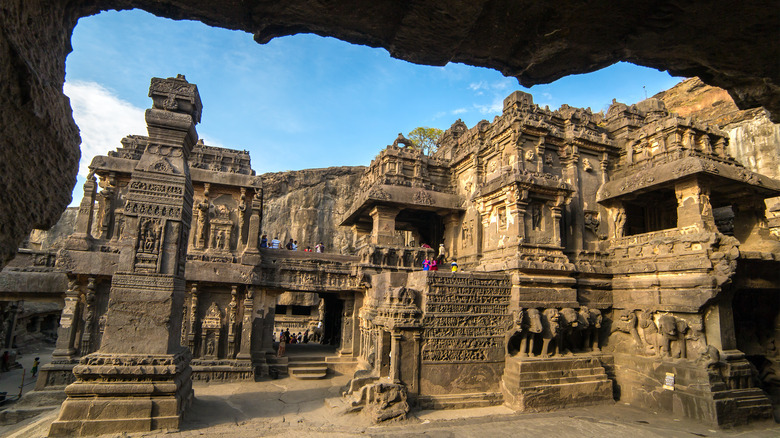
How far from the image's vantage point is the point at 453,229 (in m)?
16.2

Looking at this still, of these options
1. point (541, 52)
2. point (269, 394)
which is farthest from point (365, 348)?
point (541, 52)

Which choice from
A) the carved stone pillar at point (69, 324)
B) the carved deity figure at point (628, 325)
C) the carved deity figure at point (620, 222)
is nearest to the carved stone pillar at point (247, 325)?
the carved stone pillar at point (69, 324)

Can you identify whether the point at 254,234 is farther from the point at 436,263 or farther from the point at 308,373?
the point at 436,263

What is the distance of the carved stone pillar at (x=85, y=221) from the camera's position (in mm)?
12252

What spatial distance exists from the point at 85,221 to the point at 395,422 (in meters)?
11.4

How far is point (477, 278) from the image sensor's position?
1077cm

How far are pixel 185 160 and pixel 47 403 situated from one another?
29.0ft

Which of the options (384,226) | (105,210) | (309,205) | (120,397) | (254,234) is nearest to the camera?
(120,397)

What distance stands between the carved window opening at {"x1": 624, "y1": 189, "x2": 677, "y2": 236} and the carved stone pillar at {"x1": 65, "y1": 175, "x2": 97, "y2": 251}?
1750cm

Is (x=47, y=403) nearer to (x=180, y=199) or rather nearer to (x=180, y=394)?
(x=180, y=394)

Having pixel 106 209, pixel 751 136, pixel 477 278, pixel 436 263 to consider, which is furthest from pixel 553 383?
pixel 751 136

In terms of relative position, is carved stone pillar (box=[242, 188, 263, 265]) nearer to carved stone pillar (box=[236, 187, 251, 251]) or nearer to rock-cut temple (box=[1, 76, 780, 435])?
rock-cut temple (box=[1, 76, 780, 435])

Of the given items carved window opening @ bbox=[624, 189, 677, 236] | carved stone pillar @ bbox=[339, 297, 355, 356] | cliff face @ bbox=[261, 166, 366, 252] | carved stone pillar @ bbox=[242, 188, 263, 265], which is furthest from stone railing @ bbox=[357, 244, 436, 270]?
cliff face @ bbox=[261, 166, 366, 252]

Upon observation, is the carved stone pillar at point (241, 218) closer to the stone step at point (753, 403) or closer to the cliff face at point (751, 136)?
the stone step at point (753, 403)
